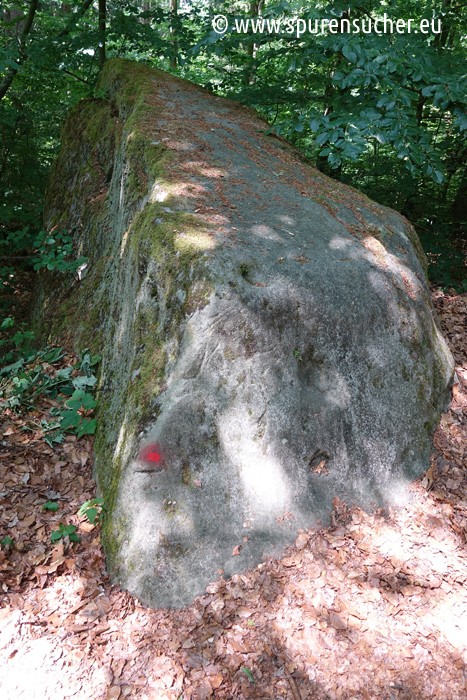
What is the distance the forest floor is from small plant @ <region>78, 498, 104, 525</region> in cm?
8

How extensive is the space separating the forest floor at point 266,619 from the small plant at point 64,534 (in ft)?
0.13

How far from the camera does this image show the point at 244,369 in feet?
10.2

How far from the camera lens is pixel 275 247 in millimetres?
3537

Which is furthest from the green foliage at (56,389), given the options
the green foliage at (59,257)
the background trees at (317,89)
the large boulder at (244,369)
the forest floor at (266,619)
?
the background trees at (317,89)

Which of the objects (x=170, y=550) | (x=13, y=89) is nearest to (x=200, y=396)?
(x=170, y=550)

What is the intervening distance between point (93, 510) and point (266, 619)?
1378 mm

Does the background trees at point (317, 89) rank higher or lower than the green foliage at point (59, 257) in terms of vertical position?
higher

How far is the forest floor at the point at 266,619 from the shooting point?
2543 mm

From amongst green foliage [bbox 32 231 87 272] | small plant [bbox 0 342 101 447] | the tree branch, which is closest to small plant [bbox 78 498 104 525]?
small plant [bbox 0 342 101 447]

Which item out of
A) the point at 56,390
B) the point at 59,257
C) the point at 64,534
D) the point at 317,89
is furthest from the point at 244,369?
the point at 317,89

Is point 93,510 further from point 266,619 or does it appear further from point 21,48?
point 21,48

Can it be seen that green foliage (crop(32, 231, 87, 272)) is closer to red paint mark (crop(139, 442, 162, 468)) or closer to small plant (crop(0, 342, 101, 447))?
small plant (crop(0, 342, 101, 447))

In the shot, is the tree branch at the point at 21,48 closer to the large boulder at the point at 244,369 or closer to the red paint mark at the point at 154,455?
the large boulder at the point at 244,369

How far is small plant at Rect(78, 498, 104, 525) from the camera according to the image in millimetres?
3330
